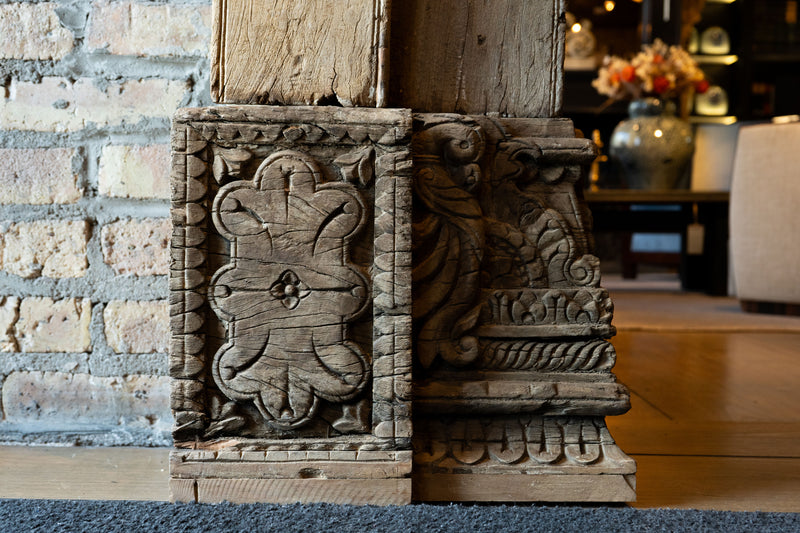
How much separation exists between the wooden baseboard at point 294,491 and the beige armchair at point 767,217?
325 centimetres

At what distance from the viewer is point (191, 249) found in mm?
1088

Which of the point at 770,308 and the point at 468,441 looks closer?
the point at 468,441

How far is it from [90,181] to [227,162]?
0.45m

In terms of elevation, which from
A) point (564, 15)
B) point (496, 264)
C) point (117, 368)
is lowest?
point (117, 368)

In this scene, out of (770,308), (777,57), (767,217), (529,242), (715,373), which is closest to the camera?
(529,242)

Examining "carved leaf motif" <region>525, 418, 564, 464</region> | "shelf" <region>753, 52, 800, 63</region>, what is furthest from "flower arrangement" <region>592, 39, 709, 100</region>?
"carved leaf motif" <region>525, 418, 564, 464</region>

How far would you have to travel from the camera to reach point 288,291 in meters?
1.10

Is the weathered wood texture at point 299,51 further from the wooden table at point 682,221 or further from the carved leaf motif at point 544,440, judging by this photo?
the wooden table at point 682,221

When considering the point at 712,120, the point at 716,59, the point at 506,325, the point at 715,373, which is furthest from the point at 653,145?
the point at 506,325

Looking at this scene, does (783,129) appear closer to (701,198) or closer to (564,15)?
(701,198)

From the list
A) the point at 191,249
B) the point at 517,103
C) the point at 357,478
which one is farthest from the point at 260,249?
the point at 517,103

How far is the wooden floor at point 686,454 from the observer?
1155 mm

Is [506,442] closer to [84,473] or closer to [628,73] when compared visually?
[84,473]

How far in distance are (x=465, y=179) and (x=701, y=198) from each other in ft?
12.9
